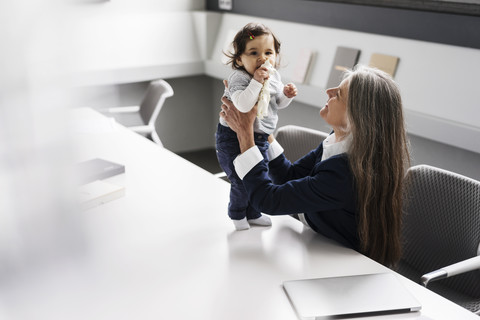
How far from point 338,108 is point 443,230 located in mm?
634

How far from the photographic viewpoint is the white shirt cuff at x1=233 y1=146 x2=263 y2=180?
142cm

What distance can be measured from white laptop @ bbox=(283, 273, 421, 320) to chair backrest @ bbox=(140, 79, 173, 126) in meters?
2.35

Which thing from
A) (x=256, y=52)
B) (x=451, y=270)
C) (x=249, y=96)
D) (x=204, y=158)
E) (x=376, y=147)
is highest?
(x=256, y=52)

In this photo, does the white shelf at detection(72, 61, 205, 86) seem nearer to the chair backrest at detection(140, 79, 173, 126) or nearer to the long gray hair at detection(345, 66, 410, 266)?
the chair backrest at detection(140, 79, 173, 126)

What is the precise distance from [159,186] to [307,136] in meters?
0.72

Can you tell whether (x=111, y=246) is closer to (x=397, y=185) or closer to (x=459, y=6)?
(x=397, y=185)

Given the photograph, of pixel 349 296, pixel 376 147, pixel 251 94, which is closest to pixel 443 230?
pixel 376 147

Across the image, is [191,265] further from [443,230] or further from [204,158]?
[204,158]

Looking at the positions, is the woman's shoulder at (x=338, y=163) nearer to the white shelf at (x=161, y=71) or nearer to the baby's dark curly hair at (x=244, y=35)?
the baby's dark curly hair at (x=244, y=35)

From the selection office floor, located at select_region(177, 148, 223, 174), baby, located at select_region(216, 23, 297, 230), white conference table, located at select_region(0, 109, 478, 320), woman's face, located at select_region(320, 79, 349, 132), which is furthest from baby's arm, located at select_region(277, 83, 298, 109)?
office floor, located at select_region(177, 148, 223, 174)

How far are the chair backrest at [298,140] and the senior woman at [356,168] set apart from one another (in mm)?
721

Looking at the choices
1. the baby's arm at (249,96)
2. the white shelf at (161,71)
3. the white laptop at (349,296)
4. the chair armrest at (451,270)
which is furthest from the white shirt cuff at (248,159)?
the white shelf at (161,71)

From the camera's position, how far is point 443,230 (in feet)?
5.78

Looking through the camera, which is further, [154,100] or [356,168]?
[154,100]
